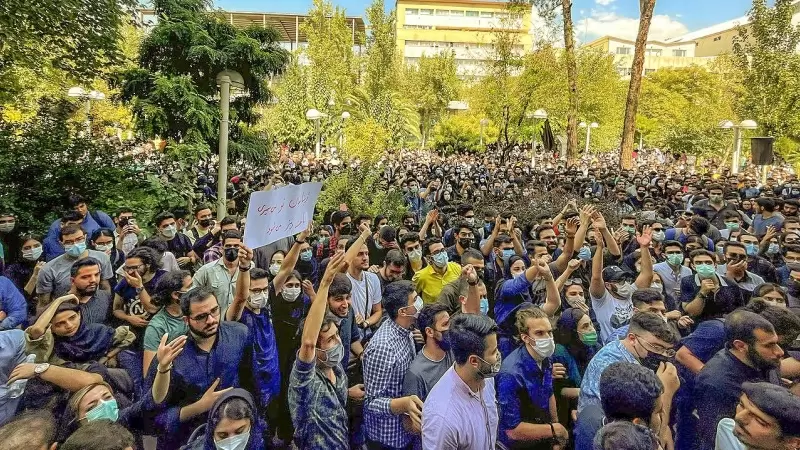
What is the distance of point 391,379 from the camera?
329 cm

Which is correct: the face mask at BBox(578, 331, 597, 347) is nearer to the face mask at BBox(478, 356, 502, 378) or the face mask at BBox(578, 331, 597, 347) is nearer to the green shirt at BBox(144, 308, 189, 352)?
the face mask at BBox(478, 356, 502, 378)

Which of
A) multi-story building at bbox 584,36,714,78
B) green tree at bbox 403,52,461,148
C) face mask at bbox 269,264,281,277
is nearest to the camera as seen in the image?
face mask at bbox 269,264,281,277

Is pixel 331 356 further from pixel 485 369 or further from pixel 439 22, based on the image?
pixel 439 22

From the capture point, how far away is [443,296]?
4.59m

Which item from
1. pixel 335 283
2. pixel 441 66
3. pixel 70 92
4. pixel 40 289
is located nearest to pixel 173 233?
pixel 40 289

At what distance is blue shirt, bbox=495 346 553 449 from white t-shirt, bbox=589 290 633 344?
1369mm

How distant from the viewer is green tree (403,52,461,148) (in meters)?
34.5

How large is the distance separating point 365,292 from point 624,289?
2.20 m

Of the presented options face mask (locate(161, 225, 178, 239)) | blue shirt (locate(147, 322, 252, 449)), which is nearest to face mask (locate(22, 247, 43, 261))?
A: face mask (locate(161, 225, 178, 239))

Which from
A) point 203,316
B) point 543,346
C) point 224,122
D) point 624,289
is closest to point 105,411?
point 203,316

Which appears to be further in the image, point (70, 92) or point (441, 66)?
point (441, 66)

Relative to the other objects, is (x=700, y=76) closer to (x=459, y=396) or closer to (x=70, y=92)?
(x=70, y=92)

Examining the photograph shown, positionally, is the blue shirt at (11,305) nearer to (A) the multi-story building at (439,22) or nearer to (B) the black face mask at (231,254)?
(B) the black face mask at (231,254)

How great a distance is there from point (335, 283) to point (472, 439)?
1.52m
